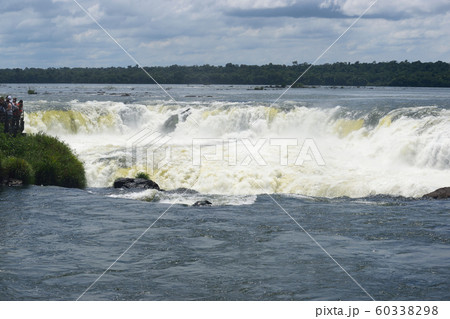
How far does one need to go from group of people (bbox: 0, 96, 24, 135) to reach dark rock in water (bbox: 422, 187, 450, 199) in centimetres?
1623

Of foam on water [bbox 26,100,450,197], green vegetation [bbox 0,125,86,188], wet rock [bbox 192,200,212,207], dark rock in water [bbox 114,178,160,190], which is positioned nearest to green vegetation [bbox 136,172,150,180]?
foam on water [bbox 26,100,450,197]

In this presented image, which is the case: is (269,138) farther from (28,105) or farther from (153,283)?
(153,283)

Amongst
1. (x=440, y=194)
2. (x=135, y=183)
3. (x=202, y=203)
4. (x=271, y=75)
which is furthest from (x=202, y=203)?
(x=271, y=75)

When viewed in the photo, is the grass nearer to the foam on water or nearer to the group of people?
the group of people

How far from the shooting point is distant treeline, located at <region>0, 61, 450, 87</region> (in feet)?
337

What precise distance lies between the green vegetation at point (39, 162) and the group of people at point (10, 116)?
102 centimetres

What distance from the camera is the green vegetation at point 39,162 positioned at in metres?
21.6

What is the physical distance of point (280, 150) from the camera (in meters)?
29.2

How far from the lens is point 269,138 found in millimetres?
37031

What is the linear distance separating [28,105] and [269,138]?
20.5 meters
